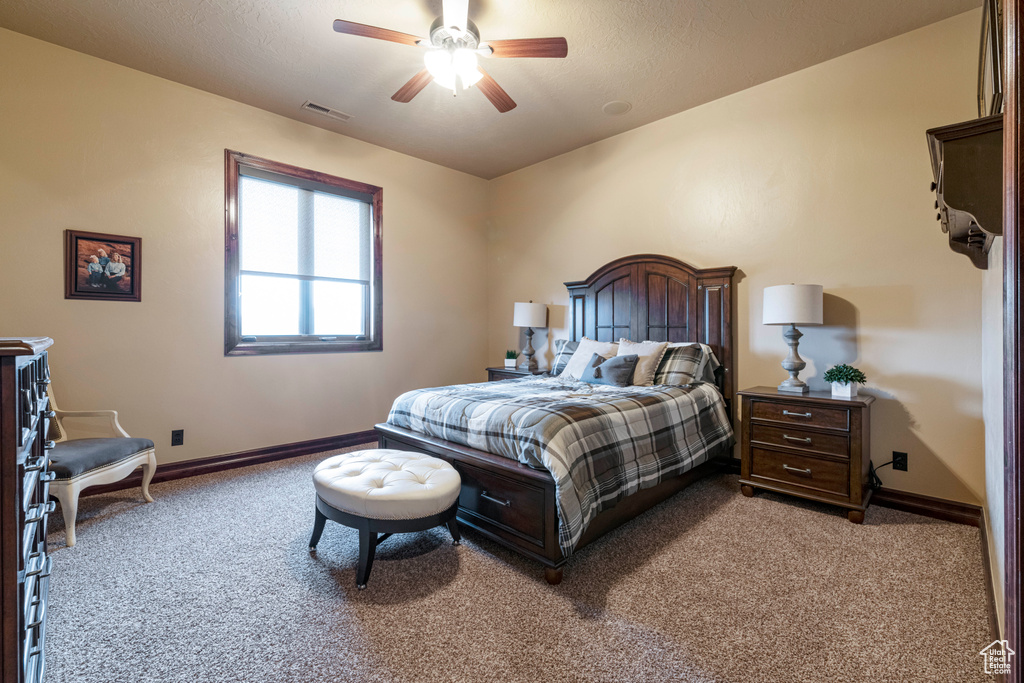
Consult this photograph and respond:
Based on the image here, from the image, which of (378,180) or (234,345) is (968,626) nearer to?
(234,345)

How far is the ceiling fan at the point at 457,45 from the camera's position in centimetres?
228

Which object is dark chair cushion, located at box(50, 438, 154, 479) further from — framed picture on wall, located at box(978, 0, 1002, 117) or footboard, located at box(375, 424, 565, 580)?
framed picture on wall, located at box(978, 0, 1002, 117)

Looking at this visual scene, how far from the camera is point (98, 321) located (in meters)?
3.06

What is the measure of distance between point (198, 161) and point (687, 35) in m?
3.62

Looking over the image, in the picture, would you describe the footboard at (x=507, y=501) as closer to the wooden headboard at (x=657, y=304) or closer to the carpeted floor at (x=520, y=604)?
the carpeted floor at (x=520, y=604)

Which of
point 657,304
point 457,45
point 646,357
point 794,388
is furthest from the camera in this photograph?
point 657,304

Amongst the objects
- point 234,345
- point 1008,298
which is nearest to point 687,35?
point 1008,298

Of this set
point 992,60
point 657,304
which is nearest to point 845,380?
point 657,304

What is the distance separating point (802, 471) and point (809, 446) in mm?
162

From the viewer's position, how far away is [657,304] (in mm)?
3906

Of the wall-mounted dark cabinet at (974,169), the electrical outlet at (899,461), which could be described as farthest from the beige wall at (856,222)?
the wall-mounted dark cabinet at (974,169)

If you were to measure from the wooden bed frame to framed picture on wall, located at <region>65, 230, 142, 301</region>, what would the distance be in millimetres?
2084

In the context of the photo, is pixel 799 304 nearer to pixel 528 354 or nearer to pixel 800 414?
pixel 800 414

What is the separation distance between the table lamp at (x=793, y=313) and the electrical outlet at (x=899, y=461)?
2.06ft
